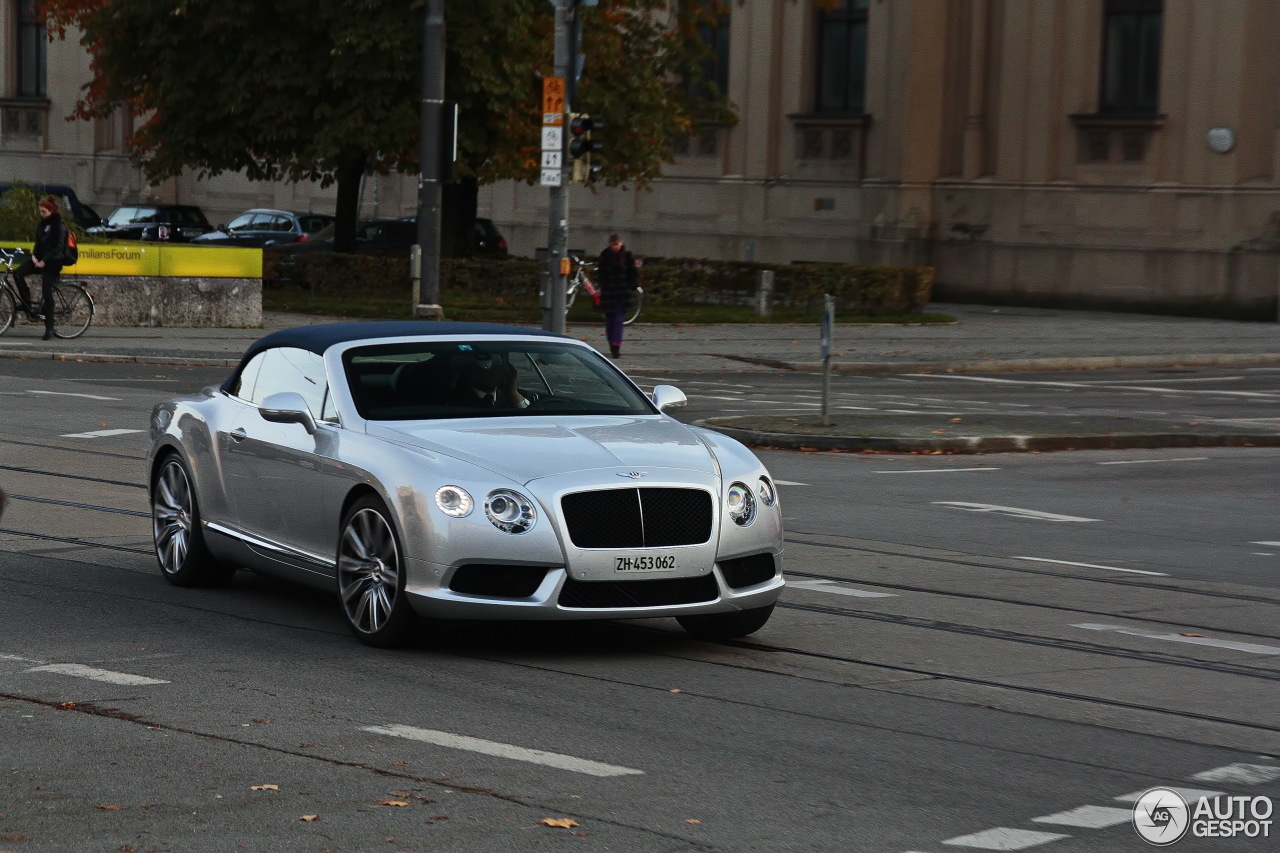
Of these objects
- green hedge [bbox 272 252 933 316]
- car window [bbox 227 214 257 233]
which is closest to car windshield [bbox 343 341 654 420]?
green hedge [bbox 272 252 933 316]

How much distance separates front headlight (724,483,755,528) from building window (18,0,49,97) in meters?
56.5

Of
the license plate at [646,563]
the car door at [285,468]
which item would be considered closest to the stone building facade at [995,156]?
the car door at [285,468]

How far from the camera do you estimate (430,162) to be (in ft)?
83.9

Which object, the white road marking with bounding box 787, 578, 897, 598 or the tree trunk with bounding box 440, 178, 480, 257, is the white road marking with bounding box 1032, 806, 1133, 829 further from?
the tree trunk with bounding box 440, 178, 480, 257

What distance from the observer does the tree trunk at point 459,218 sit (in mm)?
38656

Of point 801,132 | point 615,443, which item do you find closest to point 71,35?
point 801,132

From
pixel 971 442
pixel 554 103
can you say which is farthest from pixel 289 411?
pixel 554 103

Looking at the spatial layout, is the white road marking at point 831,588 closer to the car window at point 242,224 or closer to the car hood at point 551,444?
the car hood at point 551,444

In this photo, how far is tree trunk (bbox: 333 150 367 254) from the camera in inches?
1476

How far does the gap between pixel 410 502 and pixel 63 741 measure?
6.30ft

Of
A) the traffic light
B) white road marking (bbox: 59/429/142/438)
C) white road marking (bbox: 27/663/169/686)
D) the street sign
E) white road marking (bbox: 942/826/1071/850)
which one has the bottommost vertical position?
white road marking (bbox: 59/429/142/438)

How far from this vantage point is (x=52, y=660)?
25.9ft

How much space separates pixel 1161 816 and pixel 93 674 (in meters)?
3.95

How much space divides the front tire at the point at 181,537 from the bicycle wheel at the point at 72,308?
1848 centimetres
